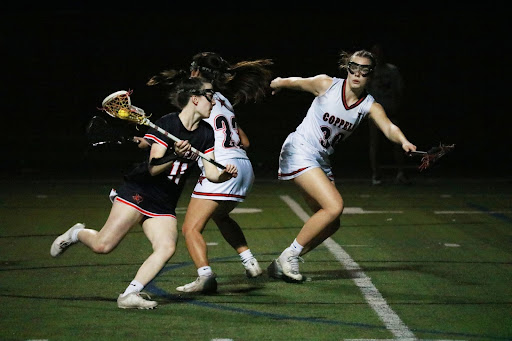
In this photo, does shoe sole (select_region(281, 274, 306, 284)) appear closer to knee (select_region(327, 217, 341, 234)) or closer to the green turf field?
the green turf field


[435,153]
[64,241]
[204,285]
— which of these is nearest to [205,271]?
[204,285]

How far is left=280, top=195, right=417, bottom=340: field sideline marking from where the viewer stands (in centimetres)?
757

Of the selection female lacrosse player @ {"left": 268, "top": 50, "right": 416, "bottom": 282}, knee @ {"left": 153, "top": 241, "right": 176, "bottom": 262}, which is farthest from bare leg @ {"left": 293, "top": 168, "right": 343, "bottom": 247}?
knee @ {"left": 153, "top": 241, "right": 176, "bottom": 262}

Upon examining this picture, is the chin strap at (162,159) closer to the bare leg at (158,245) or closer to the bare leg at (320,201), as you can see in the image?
the bare leg at (158,245)

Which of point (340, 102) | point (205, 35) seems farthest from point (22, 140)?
point (340, 102)

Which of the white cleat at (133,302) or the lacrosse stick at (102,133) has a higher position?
the lacrosse stick at (102,133)

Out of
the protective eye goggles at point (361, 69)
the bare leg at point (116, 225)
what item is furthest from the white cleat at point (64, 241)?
the protective eye goggles at point (361, 69)

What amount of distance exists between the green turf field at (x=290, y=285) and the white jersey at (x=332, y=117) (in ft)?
3.88

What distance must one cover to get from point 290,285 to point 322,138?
135 cm

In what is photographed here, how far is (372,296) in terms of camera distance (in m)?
8.88

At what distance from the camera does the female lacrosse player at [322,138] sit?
9.61 meters

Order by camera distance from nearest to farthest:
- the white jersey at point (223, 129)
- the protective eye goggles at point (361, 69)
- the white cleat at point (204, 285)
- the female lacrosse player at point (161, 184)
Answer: the female lacrosse player at point (161, 184) → the white cleat at point (204, 285) → the white jersey at point (223, 129) → the protective eye goggles at point (361, 69)

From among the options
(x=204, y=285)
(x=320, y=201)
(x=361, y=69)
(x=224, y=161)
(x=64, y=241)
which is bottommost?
(x=204, y=285)

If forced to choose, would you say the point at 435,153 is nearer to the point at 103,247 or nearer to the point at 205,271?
the point at 205,271
